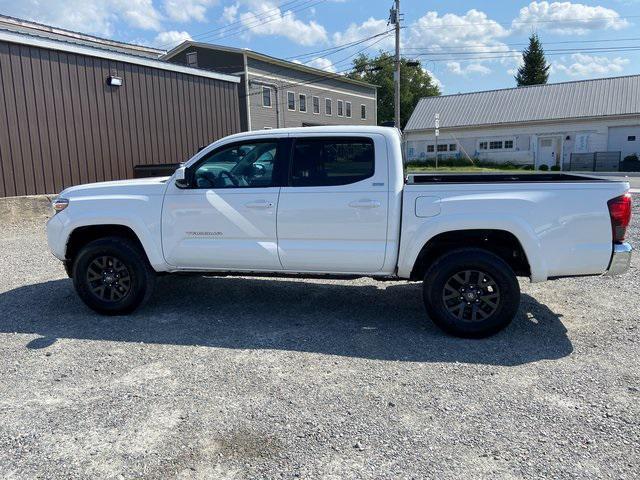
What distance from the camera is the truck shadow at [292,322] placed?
174 inches

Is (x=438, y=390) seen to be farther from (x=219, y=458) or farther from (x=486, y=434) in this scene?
(x=219, y=458)

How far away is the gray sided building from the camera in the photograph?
33.8 metres

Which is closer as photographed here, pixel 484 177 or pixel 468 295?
pixel 468 295

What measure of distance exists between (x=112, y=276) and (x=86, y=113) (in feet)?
34.9

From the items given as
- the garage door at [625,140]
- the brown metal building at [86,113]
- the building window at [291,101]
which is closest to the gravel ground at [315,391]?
the brown metal building at [86,113]

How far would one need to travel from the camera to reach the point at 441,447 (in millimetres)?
2959

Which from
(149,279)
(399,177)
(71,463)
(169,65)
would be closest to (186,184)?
(149,279)

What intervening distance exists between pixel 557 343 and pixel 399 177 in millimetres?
2036

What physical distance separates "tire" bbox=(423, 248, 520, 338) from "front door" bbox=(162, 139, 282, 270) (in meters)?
1.54

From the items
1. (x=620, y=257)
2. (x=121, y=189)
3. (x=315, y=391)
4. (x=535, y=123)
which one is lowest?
(x=315, y=391)

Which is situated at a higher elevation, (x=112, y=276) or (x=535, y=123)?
(x=535, y=123)

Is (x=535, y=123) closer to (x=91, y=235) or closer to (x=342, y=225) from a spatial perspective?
(x=342, y=225)

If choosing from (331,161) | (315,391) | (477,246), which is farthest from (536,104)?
(315,391)

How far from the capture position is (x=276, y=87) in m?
36.7
